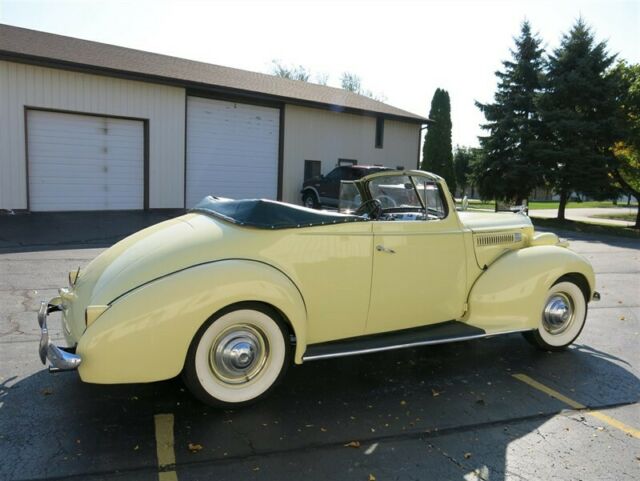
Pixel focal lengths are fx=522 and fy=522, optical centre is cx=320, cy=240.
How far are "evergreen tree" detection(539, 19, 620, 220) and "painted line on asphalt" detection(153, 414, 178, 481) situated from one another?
74.6 ft

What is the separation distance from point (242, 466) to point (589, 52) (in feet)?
85.1

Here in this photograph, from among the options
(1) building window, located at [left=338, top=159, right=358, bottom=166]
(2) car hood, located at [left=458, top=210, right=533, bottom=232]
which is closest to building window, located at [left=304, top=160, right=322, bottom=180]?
(1) building window, located at [left=338, top=159, right=358, bottom=166]

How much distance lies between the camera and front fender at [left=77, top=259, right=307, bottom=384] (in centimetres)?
316

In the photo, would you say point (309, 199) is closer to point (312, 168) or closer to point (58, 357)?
point (312, 168)

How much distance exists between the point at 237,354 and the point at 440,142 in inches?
1221

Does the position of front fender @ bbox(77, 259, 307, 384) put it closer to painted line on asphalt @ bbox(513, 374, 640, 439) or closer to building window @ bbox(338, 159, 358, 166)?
painted line on asphalt @ bbox(513, 374, 640, 439)

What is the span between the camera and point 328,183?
18.8 meters

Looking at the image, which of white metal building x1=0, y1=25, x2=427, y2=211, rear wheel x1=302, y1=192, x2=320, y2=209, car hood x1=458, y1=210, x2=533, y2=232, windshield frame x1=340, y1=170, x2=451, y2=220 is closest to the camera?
windshield frame x1=340, y1=170, x2=451, y2=220

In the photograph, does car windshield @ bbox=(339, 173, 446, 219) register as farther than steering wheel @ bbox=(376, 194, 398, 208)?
No

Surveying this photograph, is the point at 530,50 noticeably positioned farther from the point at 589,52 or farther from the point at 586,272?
the point at 586,272

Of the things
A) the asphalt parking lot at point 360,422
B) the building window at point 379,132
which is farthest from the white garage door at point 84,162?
the asphalt parking lot at point 360,422

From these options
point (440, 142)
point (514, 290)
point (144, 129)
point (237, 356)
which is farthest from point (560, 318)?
point (440, 142)

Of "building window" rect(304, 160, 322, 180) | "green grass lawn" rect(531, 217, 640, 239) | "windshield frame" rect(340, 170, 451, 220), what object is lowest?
"green grass lawn" rect(531, 217, 640, 239)

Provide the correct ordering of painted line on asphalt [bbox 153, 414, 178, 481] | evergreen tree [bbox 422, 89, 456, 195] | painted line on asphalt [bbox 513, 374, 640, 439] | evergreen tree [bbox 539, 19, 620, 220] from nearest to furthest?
painted line on asphalt [bbox 153, 414, 178, 481] → painted line on asphalt [bbox 513, 374, 640, 439] → evergreen tree [bbox 539, 19, 620, 220] → evergreen tree [bbox 422, 89, 456, 195]
